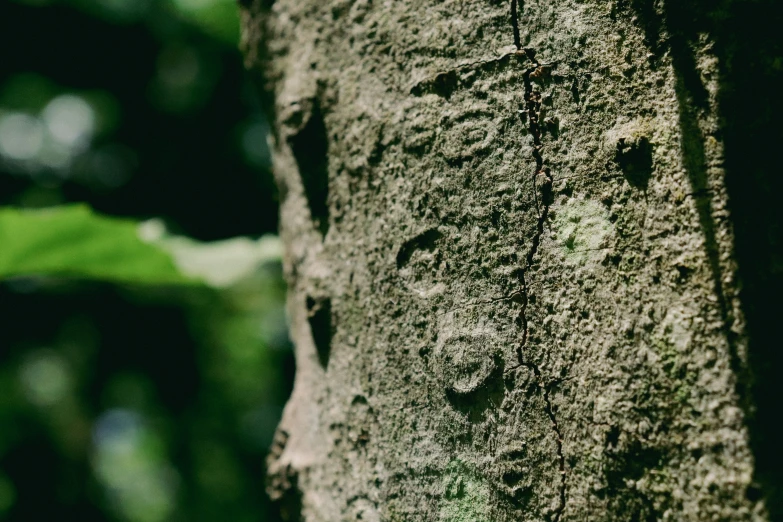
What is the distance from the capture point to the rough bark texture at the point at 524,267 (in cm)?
47

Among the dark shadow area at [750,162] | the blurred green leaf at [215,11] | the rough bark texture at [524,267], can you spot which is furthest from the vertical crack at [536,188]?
the blurred green leaf at [215,11]

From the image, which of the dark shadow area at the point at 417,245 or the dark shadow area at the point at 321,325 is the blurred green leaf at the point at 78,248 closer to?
the dark shadow area at the point at 321,325

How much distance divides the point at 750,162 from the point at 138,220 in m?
2.84

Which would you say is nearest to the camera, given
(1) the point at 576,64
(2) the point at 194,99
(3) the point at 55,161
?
(1) the point at 576,64

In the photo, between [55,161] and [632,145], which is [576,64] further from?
[55,161]

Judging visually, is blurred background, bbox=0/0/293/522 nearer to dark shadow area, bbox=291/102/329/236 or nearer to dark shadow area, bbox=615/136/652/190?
dark shadow area, bbox=291/102/329/236

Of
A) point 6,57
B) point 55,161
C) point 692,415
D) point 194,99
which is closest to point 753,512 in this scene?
point 692,415

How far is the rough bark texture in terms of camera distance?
47 centimetres

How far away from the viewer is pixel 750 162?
0.46 meters

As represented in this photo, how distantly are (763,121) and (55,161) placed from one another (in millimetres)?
5592

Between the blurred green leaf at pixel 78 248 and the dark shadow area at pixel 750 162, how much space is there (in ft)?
2.99

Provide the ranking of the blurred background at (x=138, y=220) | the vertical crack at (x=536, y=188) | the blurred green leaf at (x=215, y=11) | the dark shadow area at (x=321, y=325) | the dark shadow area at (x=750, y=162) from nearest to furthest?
1. the dark shadow area at (x=750, y=162)
2. the vertical crack at (x=536, y=188)
3. the dark shadow area at (x=321, y=325)
4. the blurred green leaf at (x=215, y=11)
5. the blurred background at (x=138, y=220)

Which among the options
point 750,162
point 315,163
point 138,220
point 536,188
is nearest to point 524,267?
point 536,188

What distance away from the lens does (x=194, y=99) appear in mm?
4270
